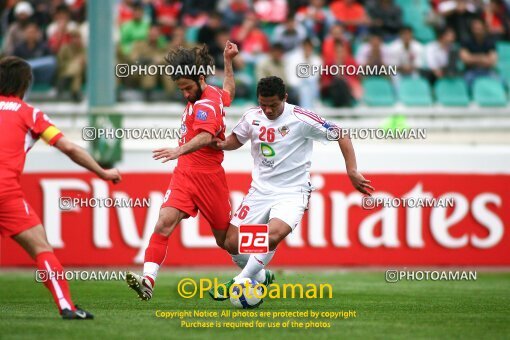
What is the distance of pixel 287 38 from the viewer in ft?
62.7

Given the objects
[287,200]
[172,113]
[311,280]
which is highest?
[172,113]

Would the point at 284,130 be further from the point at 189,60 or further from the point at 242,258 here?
the point at 242,258

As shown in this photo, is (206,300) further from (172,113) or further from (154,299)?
(172,113)

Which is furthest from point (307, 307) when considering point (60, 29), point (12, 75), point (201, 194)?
point (60, 29)

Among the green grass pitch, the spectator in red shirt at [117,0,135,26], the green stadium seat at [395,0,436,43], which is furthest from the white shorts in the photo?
the green stadium seat at [395,0,436,43]

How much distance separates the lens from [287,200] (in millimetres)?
10680

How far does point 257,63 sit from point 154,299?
26.9ft

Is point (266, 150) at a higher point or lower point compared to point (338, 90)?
lower

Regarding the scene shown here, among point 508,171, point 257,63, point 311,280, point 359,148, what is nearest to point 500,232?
point 508,171

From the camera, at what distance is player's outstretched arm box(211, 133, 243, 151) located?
1073 cm

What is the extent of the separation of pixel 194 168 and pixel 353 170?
1648 mm

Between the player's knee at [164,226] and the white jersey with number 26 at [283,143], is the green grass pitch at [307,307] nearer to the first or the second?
the player's knee at [164,226]

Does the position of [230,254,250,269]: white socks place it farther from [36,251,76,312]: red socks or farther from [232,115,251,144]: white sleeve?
[36,251,76,312]: red socks

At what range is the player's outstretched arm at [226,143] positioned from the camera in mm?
10734
